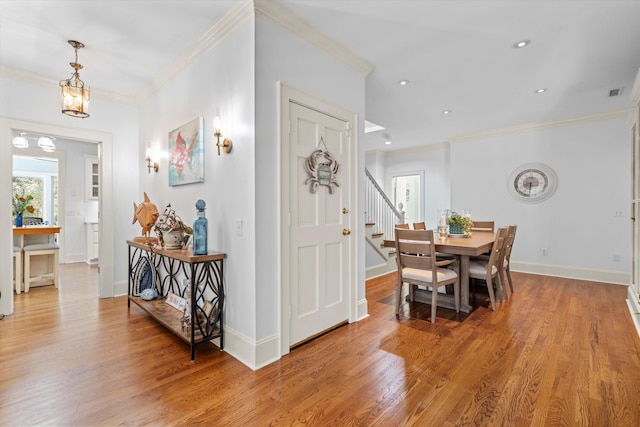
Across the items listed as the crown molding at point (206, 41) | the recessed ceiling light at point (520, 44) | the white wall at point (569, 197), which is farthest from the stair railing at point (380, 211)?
the crown molding at point (206, 41)

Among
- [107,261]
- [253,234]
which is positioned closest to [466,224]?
[253,234]

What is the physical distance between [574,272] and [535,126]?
102 inches

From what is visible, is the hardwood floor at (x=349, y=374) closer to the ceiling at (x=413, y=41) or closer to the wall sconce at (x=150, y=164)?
the wall sconce at (x=150, y=164)

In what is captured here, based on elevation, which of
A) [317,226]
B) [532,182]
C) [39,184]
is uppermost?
[39,184]

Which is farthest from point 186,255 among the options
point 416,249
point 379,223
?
point 379,223

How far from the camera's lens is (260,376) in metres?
2.08

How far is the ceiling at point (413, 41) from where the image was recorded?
7.61 ft

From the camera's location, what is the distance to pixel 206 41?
8.65 ft

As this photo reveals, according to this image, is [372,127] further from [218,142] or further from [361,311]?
[218,142]

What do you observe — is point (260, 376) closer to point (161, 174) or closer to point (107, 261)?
point (161, 174)

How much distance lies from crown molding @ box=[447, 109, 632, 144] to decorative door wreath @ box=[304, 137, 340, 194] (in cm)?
435

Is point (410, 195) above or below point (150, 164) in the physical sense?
below

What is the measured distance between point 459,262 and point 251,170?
261 cm

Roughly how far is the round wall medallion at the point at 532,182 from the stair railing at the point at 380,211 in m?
2.16
